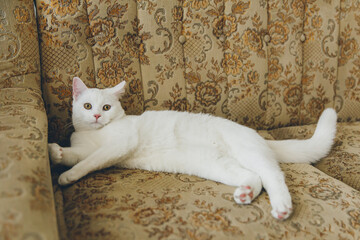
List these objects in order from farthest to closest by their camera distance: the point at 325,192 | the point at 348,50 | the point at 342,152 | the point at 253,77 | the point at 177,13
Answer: the point at 348,50, the point at 253,77, the point at 177,13, the point at 342,152, the point at 325,192

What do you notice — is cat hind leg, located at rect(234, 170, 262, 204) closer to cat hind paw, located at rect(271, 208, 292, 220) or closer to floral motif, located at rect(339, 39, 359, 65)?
cat hind paw, located at rect(271, 208, 292, 220)

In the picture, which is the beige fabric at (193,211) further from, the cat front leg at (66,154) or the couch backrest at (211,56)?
the couch backrest at (211,56)

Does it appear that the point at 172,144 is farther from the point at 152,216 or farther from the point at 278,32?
the point at 278,32

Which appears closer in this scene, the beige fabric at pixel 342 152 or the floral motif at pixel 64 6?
the beige fabric at pixel 342 152

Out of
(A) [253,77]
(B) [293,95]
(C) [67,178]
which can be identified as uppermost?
(A) [253,77]

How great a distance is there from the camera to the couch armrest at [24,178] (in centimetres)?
54

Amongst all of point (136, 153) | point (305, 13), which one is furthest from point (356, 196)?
point (305, 13)

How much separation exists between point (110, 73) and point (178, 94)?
1.28 feet

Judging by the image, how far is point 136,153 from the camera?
123 cm

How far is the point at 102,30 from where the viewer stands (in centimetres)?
138

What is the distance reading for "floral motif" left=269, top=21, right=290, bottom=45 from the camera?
1.60 metres

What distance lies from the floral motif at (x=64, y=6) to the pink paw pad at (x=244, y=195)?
3.79ft

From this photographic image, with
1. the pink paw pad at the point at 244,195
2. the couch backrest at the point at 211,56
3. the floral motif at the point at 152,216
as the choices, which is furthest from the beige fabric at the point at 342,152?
the floral motif at the point at 152,216

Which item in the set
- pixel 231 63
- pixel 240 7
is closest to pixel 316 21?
pixel 240 7
